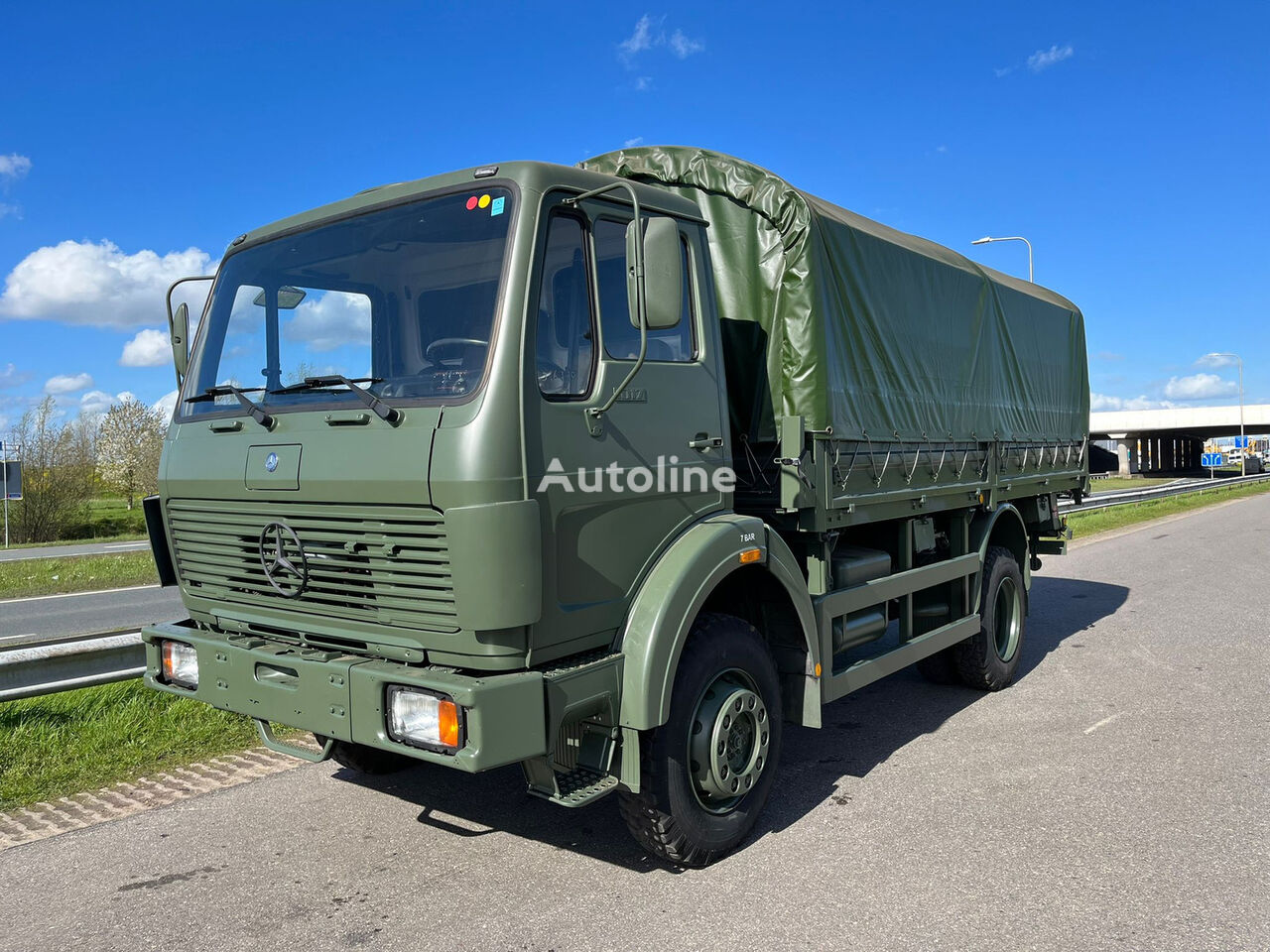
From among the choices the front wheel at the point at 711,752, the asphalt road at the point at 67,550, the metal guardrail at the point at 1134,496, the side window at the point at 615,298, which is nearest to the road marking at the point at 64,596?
the asphalt road at the point at 67,550

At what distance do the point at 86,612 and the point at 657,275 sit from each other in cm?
1160

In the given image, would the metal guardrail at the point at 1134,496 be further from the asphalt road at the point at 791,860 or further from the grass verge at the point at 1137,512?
the asphalt road at the point at 791,860

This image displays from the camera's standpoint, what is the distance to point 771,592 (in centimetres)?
455

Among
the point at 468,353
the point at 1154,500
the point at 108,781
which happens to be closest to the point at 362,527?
the point at 468,353

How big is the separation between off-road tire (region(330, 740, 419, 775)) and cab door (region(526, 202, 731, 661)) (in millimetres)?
2022

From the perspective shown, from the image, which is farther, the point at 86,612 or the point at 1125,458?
the point at 1125,458

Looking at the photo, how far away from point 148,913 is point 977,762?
405 cm

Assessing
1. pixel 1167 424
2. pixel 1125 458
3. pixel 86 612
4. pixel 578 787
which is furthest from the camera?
pixel 1125 458

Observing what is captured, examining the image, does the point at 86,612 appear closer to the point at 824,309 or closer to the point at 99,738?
the point at 99,738

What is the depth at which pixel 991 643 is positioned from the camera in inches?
266

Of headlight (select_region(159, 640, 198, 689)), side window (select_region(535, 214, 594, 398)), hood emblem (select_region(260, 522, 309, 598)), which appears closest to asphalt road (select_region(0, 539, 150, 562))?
headlight (select_region(159, 640, 198, 689))

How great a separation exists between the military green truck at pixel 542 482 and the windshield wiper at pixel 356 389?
0.04 feet

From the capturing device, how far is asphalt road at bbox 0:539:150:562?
2153cm

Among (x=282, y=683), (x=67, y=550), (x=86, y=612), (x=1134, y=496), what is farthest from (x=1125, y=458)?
(x=282, y=683)
